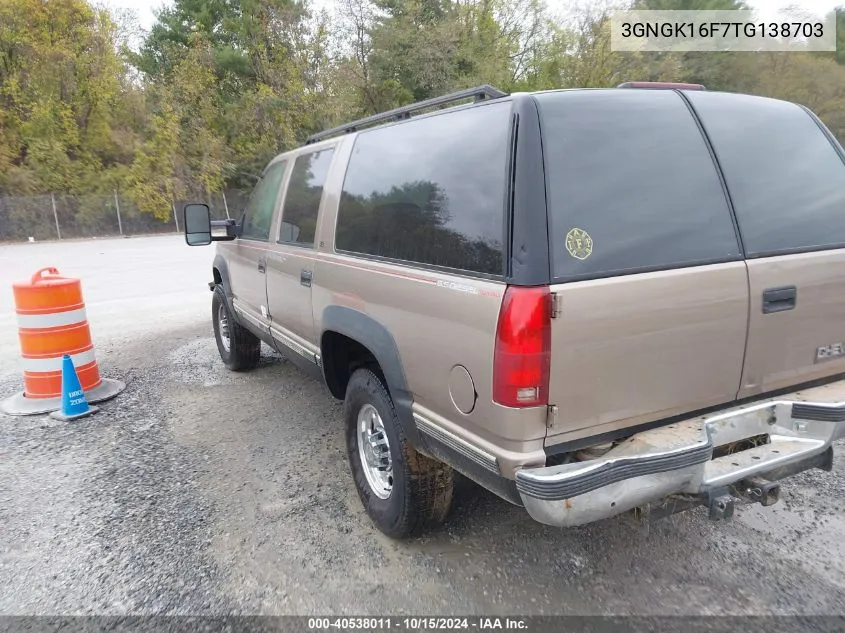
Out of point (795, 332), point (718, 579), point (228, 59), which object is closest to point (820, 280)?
point (795, 332)

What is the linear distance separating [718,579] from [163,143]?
32.9 metres

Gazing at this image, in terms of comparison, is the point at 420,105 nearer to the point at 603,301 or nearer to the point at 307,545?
the point at 603,301

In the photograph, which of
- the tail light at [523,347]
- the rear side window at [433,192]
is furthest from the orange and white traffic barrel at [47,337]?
the tail light at [523,347]

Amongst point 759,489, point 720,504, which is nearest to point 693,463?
point 720,504

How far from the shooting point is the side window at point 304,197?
376 cm

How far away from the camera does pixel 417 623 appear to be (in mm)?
2475

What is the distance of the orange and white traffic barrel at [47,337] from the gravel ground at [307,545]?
0.59 meters

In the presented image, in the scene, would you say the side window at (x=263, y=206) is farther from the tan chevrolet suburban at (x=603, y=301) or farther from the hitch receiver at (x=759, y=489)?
the hitch receiver at (x=759, y=489)

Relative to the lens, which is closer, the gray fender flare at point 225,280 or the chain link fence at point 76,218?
the gray fender flare at point 225,280

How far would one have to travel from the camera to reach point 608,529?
306 centimetres

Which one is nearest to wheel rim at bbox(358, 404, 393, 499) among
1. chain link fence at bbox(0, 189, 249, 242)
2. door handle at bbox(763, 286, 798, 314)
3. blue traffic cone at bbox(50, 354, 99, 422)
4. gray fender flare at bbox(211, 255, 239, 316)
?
door handle at bbox(763, 286, 798, 314)

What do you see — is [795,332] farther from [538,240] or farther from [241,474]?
[241,474]

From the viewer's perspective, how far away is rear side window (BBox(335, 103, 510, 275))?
7.50ft

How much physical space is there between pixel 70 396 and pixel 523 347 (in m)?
4.30
